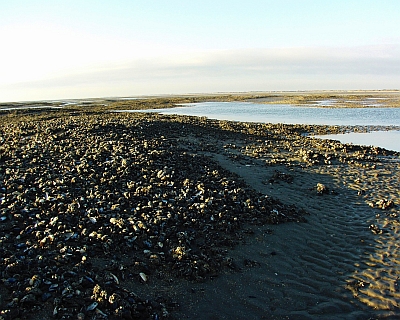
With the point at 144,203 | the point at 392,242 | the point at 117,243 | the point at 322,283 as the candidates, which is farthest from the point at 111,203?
the point at 392,242

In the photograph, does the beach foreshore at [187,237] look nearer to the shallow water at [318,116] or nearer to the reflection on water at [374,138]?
the reflection on water at [374,138]

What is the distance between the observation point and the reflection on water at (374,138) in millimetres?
25552

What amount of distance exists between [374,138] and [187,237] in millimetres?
25980

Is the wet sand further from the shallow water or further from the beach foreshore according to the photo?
the shallow water

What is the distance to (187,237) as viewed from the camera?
8.63 metres

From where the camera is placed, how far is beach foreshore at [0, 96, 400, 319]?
6.36 meters

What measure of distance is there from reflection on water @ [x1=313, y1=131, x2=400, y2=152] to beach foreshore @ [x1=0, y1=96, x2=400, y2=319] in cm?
964

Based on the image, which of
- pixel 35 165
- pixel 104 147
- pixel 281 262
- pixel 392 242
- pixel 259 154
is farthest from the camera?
pixel 259 154

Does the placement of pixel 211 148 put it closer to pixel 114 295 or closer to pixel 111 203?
pixel 111 203

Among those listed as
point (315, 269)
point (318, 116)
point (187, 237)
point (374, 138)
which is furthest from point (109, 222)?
point (318, 116)

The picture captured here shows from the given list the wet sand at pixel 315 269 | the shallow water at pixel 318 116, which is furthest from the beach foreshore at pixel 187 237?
the shallow water at pixel 318 116

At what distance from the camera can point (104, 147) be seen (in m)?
16.4

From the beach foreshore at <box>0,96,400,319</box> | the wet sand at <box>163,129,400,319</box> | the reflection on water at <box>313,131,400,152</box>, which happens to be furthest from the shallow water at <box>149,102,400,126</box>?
the wet sand at <box>163,129,400,319</box>

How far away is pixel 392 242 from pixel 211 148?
470 inches
